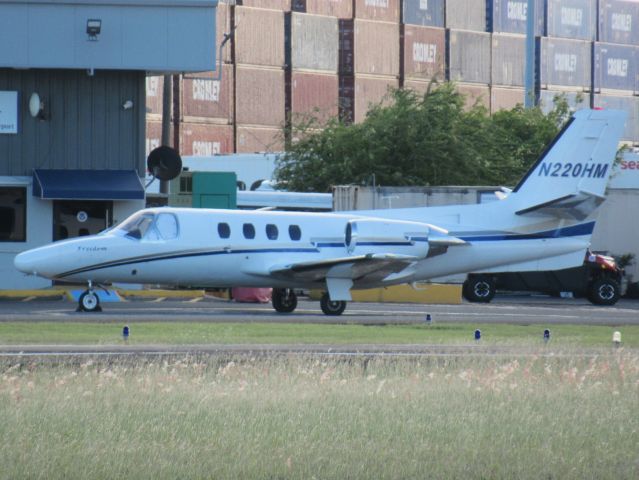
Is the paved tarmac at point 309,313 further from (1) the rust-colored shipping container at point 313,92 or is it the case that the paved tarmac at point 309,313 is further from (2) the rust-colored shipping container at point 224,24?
(1) the rust-colored shipping container at point 313,92

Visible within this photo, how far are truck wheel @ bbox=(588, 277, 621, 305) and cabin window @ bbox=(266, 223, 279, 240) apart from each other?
12605mm

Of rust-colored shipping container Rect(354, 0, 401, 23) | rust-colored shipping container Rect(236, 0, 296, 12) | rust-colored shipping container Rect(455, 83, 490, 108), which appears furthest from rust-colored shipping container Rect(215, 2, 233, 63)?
rust-colored shipping container Rect(455, 83, 490, 108)

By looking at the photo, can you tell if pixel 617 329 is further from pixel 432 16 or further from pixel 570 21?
pixel 570 21

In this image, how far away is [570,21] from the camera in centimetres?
9969

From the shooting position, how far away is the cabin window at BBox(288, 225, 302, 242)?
30.5 m

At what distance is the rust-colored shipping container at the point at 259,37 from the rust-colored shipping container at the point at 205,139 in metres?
4.31

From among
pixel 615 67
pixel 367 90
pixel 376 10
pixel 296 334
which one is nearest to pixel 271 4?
pixel 376 10

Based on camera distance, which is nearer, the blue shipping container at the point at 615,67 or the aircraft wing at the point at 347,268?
the aircraft wing at the point at 347,268

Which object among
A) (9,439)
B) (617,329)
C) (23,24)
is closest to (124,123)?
(23,24)

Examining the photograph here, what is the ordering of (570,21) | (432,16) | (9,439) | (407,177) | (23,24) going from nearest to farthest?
(9,439), (23,24), (407,177), (432,16), (570,21)

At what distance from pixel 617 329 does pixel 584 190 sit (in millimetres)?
5058

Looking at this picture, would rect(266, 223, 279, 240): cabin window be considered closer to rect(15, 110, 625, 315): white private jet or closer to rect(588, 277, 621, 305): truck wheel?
rect(15, 110, 625, 315): white private jet

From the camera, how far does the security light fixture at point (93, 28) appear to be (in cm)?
3506

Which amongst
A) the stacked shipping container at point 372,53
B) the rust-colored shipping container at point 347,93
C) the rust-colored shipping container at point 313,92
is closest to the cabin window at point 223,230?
the rust-colored shipping container at point 313,92
